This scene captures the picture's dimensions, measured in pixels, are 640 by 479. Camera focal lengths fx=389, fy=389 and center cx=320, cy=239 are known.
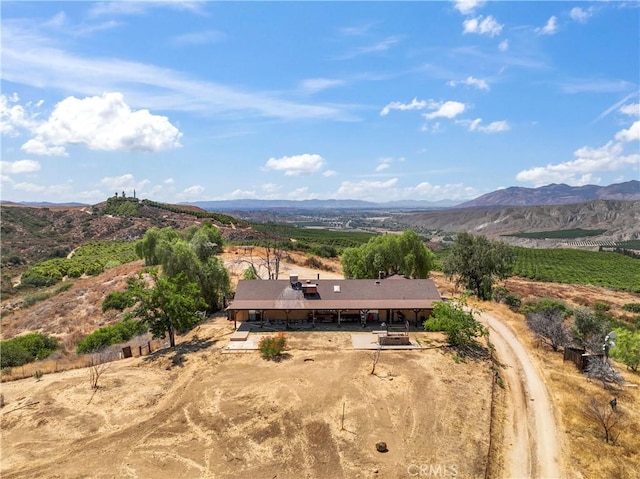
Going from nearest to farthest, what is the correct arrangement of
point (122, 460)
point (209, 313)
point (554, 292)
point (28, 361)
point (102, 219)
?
point (122, 460) → point (28, 361) → point (209, 313) → point (554, 292) → point (102, 219)

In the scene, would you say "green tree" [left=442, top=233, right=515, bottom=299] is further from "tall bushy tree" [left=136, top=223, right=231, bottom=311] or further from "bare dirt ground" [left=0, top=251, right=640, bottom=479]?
"tall bushy tree" [left=136, top=223, right=231, bottom=311]

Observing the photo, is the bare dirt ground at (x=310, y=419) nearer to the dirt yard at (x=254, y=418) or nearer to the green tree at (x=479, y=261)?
the dirt yard at (x=254, y=418)

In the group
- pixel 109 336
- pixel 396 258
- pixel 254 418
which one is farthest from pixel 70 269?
pixel 254 418

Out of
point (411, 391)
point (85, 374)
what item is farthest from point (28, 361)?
point (411, 391)

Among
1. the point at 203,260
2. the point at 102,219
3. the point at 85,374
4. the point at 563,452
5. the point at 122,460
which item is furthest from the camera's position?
the point at 102,219

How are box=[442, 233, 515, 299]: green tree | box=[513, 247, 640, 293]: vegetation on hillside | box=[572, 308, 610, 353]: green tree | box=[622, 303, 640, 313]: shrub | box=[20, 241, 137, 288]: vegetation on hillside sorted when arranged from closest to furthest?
box=[572, 308, 610, 353]: green tree < box=[442, 233, 515, 299]: green tree < box=[622, 303, 640, 313]: shrub < box=[20, 241, 137, 288]: vegetation on hillside < box=[513, 247, 640, 293]: vegetation on hillside

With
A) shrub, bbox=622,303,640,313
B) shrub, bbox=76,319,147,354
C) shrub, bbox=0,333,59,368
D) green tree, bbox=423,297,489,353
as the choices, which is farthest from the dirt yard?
shrub, bbox=622,303,640,313

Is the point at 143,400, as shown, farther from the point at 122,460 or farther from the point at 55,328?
the point at 55,328

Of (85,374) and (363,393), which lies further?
(85,374)
